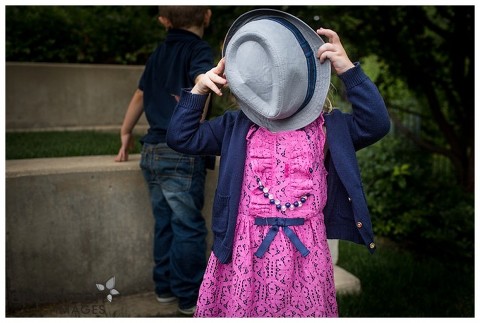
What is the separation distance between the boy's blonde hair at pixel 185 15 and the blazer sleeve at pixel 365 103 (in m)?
1.27

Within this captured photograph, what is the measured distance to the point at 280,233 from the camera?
217cm

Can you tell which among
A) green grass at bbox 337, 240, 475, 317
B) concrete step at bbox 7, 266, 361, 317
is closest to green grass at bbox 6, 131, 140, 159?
concrete step at bbox 7, 266, 361, 317

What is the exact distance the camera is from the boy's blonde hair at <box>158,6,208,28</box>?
10.2ft

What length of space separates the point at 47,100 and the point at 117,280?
7.61 ft

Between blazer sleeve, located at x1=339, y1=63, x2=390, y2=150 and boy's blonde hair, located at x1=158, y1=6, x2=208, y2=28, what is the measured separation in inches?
50.0

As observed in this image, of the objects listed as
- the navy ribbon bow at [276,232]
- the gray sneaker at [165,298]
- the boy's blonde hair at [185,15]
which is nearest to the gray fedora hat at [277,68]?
the navy ribbon bow at [276,232]

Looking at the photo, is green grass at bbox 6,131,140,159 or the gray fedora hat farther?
green grass at bbox 6,131,140,159

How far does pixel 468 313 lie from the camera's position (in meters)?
3.66

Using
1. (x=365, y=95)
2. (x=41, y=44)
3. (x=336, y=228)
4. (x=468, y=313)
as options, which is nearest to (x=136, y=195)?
(x=336, y=228)

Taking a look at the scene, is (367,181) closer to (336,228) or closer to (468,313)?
(468,313)

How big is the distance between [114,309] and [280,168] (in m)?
1.76

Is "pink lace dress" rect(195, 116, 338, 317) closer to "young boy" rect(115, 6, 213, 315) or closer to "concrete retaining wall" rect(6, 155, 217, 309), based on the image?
"young boy" rect(115, 6, 213, 315)

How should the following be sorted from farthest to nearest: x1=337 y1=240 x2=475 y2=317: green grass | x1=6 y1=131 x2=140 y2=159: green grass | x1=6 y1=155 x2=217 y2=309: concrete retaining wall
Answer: x1=6 y1=131 x2=140 y2=159: green grass < x1=337 y1=240 x2=475 y2=317: green grass < x1=6 y1=155 x2=217 y2=309: concrete retaining wall

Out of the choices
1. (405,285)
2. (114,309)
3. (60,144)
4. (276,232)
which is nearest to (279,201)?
(276,232)
